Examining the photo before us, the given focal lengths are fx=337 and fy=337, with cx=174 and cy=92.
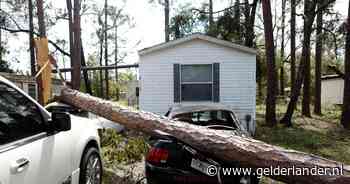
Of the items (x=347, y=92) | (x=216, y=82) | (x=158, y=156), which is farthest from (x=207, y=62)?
(x=158, y=156)

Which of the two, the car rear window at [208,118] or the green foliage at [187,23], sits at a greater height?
the green foliage at [187,23]

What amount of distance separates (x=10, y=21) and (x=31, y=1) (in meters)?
2.28

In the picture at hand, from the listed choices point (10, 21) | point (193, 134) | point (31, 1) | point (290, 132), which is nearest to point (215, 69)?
point (290, 132)

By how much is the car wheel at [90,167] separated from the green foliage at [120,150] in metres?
2.32

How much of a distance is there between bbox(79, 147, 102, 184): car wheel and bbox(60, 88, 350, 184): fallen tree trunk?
92 cm

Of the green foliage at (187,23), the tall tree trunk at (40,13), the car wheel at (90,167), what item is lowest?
the car wheel at (90,167)

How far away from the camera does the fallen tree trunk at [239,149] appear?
127 inches

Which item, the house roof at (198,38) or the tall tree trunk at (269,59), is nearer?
the house roof at (198,38)

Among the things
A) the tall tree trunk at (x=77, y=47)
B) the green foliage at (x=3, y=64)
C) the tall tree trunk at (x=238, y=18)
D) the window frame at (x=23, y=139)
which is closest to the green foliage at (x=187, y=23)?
the tall tree trunk at (x=238, y=18)

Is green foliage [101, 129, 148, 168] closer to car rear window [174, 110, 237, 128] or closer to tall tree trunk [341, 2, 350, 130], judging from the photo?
car rear window [174, 110, 237, 128]

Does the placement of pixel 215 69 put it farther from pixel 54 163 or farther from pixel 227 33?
pixel 54 163

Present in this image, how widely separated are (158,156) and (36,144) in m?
1.57

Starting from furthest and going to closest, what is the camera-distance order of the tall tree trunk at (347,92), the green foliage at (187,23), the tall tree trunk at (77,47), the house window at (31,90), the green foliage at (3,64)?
1. the green foliage at (3,64)
2. the green foliage at (187,23)
3. the house window at (31,90)
4. the tall tree trunk at (347,92)
5. the tall tree trunk at (77,47)

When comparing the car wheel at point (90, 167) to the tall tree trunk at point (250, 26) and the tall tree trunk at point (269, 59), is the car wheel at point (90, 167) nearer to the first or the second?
the tall tree trunk at point (269, 59)
